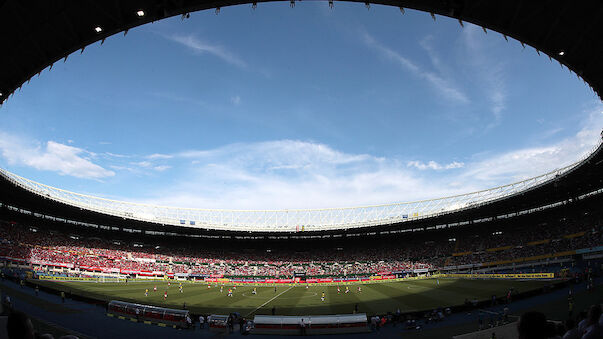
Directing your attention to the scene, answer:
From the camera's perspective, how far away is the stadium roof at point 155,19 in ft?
37.0

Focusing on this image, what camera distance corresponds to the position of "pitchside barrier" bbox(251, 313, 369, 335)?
2428cm

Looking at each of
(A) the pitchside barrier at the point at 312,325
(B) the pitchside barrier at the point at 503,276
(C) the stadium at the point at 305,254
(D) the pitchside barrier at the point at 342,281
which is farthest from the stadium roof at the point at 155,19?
(D) the pitchside barrier at the point at 342,281

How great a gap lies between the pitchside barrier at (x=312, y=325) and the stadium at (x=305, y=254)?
10cm

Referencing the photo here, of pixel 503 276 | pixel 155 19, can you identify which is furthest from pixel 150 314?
pixel 503 276

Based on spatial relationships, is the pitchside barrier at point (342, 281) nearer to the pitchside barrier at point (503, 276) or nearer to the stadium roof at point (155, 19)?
the pitchside barrier at point (503, 276)

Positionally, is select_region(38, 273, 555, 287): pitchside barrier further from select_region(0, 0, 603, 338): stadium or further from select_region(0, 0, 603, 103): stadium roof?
select_region(0, 0, 603, 103): stadium roof

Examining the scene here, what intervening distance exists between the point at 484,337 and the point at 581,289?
23243 mm

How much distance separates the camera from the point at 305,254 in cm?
A: 9231

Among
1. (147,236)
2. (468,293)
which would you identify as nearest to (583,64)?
(468,293)

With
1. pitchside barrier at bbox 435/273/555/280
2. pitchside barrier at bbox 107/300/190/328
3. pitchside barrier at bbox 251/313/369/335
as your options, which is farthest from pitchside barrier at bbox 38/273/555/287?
pitchside barrier at bbox 251/313/369/335

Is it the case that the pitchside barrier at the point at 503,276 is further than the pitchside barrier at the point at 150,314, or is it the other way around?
the pitchside barrier at the point at 503,276

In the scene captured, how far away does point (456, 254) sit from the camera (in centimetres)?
7425

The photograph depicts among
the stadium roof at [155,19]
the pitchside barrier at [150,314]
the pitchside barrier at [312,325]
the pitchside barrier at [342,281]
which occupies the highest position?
the stadium roof at [155,19]

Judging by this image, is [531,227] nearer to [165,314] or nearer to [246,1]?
[165,314]
